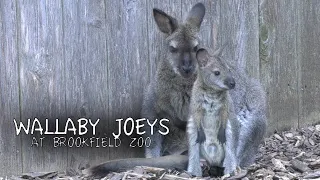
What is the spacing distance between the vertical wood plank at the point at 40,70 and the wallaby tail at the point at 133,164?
630 mm

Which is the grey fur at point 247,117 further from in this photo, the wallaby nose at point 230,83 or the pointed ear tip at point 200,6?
the pointed ear tip at point 200,6

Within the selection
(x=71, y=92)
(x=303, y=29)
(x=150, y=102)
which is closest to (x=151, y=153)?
(x=150, y=102)

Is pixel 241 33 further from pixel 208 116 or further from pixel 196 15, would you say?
pixel 208 116

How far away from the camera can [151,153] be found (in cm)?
776

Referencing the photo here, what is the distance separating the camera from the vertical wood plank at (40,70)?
7.30m

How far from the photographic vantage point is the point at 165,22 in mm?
7648

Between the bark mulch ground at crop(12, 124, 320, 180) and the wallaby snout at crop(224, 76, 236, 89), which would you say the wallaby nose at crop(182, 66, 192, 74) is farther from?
the bark mulch ground at crop(12, 124, 320, 180)

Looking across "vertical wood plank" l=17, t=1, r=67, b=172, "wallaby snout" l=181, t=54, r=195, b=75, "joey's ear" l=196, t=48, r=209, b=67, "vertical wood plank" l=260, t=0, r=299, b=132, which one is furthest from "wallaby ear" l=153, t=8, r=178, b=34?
"vertical wood plank" l=260, t=0, r=299, b=132

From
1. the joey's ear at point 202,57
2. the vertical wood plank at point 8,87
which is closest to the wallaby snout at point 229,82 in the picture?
the joey's ear at point 202,57

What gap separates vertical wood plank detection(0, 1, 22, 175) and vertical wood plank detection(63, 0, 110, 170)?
0.50 metres

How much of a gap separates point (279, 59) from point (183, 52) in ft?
4.83

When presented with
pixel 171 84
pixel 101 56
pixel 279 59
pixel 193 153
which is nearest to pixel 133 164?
pixel 193 153

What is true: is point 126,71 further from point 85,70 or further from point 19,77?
point 19,77

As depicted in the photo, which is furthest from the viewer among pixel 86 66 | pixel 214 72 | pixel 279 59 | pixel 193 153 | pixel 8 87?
pixel 279 59
